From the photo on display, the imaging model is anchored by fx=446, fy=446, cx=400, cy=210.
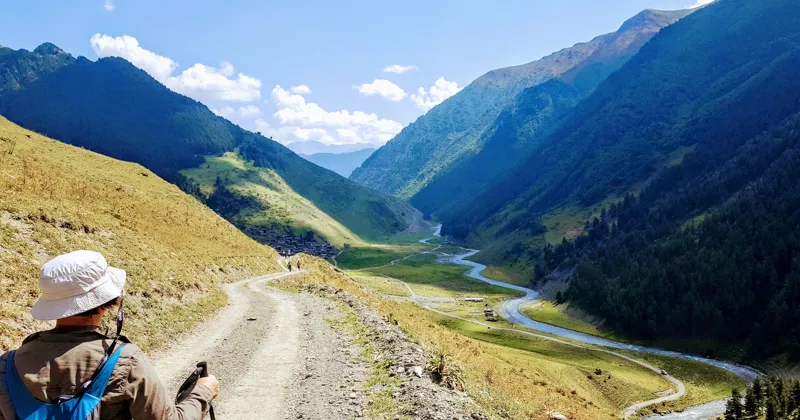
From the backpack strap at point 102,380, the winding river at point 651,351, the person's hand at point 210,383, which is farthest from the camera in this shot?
the winding river at point 651,351

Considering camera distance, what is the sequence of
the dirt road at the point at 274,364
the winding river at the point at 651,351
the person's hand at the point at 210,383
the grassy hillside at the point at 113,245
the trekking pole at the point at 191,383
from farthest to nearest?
1. the winding river at the point at 651,351
2. the grassy hillside at the point at 113,245
3. the dirt road at the point at 274,364
4. the person's hand at the point at 210,383
5. the trekking pole at the point at 191,383

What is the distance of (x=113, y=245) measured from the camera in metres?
32.5

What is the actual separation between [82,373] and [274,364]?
16126 millimetres

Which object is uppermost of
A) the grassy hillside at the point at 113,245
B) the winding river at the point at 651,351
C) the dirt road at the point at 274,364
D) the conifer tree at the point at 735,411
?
the grassy hillside at the point at 113,245

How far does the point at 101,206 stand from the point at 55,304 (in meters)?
43.7

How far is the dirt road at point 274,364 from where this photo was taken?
15.7 m

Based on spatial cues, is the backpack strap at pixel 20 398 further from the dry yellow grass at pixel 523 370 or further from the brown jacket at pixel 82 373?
the dry yellow grass at pixel 523 370

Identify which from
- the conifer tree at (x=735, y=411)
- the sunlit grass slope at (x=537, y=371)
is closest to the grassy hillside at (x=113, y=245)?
the sunlit grass slope at (x=537, y=371)

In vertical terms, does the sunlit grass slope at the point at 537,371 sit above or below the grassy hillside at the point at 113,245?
below

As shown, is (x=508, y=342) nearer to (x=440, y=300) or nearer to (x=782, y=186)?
(x=440, y=300)

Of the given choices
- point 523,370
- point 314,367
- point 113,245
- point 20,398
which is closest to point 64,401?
point 20,398

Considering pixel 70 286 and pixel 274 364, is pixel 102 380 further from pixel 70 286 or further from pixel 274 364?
pixel 274 364

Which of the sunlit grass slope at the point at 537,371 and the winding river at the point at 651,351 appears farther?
the winding river at the point at 651,351

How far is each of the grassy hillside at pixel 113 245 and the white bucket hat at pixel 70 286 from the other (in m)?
13.7
